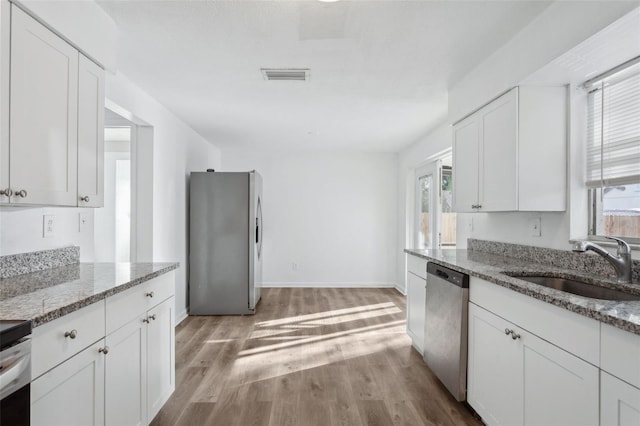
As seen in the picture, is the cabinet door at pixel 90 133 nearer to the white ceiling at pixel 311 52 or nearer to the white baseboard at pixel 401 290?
the white ceiling at pixel 311 52

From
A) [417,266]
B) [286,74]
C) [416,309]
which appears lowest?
[416,309]

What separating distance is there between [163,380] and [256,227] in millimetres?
2442

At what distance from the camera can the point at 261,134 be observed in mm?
4652

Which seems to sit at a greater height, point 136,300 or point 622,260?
point 622,260

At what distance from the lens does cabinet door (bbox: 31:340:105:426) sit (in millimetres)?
1081

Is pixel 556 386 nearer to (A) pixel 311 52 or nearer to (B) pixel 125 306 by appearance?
(B) pixel 125 306

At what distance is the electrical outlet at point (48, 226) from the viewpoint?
6.66 feet


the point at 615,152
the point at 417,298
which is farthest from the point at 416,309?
the point at 615,152

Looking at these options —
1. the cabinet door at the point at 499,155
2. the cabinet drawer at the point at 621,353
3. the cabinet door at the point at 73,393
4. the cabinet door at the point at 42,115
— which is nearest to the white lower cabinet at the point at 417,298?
the cabinet door at the point at 499,155

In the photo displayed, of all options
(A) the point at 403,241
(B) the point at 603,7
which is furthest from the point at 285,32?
(A) the point at 403,241

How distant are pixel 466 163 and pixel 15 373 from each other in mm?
2905

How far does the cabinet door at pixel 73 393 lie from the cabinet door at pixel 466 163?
102 inches

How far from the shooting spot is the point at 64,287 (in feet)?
4.90

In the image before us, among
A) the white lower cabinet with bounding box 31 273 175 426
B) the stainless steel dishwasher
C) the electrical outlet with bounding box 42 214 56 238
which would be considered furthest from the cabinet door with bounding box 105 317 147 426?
the stainless steel dishwasher
